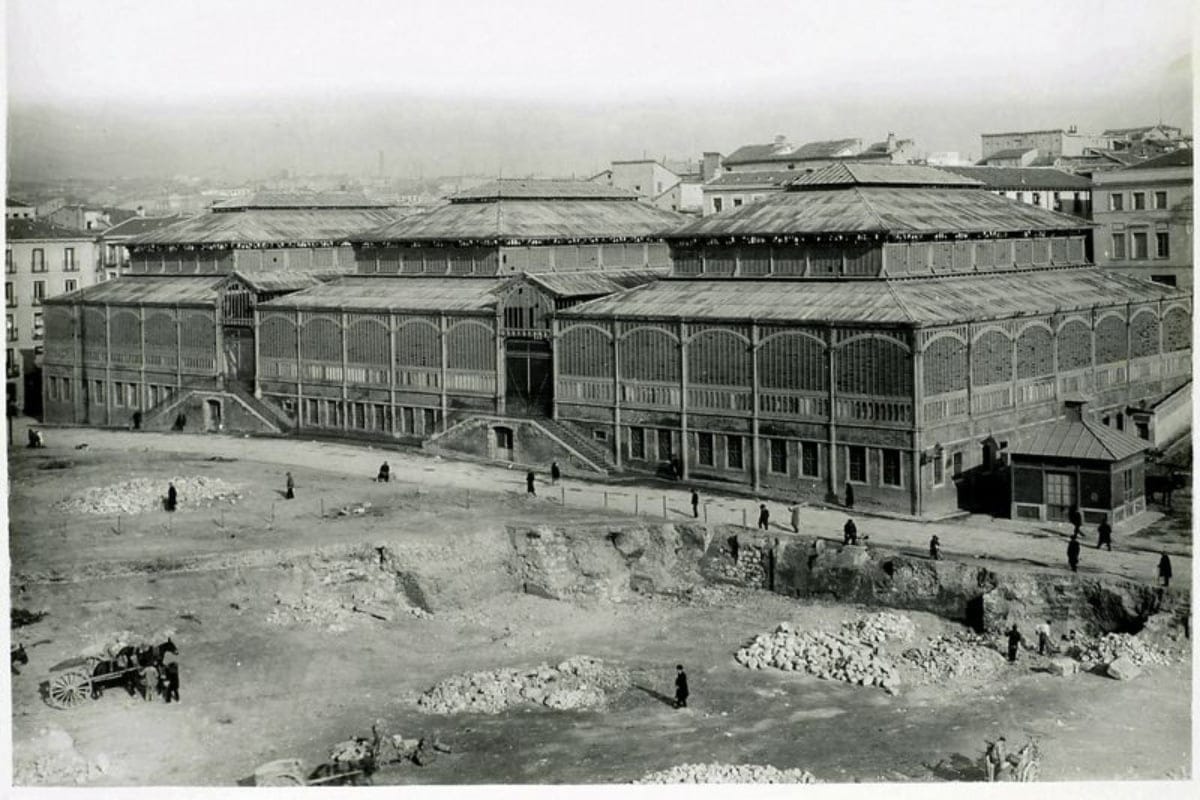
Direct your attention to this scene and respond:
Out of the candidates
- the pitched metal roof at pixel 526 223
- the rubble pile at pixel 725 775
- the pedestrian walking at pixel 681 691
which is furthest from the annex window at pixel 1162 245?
the rubble pile at pixel 725 775

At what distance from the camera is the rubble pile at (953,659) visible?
4756cm

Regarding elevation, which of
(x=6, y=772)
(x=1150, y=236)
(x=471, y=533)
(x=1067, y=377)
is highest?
(x=1150, y=236)

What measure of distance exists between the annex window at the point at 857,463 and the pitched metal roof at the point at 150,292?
4327 centimetres

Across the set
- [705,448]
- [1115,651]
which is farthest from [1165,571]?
[705,448]

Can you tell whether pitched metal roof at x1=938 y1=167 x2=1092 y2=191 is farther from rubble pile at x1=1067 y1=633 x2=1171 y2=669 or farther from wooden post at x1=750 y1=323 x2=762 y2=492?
rubble pile at x1=1067 y1=633 x2=1171 y2=669

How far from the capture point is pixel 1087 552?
5344 cm

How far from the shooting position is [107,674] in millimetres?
44188

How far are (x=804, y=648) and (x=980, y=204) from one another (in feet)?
107

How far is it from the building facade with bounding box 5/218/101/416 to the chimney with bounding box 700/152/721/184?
2051 inches

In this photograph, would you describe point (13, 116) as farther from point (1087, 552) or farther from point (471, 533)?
point (1087, 552)

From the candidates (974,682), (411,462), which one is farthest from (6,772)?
(411,462)

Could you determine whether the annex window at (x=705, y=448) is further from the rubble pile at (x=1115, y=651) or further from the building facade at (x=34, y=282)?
the building facade at (x=34, y=282)

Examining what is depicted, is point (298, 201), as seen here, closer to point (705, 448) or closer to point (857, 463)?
point (705, 448)

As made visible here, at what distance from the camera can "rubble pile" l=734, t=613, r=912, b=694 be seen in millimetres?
47438
